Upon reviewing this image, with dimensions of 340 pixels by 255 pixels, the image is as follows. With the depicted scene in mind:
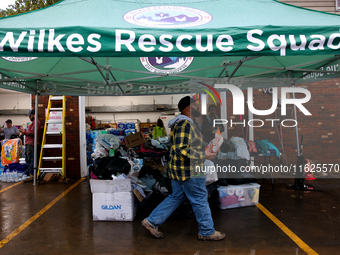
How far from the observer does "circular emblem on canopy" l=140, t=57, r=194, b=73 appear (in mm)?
5527

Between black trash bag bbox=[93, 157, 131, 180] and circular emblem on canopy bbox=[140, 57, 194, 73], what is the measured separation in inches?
89.0

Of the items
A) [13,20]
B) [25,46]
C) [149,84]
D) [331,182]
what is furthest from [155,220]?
[331,182]

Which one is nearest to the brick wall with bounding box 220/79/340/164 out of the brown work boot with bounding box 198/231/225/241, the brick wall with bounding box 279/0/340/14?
the brick wall with bounding box 279/0/340/14

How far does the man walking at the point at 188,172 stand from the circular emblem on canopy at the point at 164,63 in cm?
236

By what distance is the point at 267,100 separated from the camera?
26.0ft

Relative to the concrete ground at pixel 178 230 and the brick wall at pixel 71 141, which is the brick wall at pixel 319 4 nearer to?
the concrete ground at pixel 178 230

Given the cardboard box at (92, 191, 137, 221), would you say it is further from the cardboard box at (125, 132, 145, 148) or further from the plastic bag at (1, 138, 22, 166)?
the plastic bag at (1, 138, 22, 166)

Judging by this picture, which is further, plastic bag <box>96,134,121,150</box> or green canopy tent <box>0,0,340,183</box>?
plastic bag <box>96,134,121,150</box>

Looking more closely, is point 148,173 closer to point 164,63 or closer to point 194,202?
point 194,202

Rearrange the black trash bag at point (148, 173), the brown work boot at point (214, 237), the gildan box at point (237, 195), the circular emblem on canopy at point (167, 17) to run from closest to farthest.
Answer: the circular emblem on canopy at point (167, 17), the brown work boot at point (214, 237), the gildan box at point (237, 195), the black trash bag at point (148, 173)

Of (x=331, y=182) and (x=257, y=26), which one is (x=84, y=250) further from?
(x=331, y=182)

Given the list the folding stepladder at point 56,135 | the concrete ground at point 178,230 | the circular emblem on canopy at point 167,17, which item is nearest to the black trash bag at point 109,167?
the concrete ground at point 178,230

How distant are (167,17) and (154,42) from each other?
75 cm

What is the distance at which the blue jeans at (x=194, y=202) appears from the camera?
10.7ft
